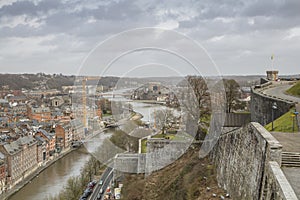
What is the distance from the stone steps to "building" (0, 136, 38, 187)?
13481 mm

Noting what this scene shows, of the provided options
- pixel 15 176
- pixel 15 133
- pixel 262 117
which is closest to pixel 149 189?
pixel 262 117

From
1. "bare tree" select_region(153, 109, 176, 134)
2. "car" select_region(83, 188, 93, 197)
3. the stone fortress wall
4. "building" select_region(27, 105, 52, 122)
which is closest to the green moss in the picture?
"bare tree" select_region(153, 109, 176, 134)

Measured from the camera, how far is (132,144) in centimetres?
1155

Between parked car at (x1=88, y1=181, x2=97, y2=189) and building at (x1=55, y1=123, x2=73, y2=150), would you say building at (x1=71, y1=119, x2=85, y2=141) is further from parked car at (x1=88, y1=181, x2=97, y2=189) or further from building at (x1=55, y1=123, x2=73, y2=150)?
parked car at (x1=88, y1=181, x2=97, y2=189)

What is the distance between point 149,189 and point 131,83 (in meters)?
3.21

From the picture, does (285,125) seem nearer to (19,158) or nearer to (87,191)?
(87,191)

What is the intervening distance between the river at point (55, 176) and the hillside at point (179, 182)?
63.5 inches

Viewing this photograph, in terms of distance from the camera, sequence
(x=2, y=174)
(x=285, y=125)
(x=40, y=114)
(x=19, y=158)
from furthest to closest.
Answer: (x=40, y=114), (x=19, y=158), (x=2, y=174), (x=285, y=125)

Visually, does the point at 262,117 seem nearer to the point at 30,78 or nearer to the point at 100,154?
the point at 100,154

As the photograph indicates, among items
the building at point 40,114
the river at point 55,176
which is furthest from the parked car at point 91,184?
the building at point 40,114

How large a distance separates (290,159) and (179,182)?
4966mm

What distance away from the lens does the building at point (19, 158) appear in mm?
15727

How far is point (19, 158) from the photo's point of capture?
16844 mm

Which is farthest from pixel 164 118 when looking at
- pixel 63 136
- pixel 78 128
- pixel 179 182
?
pixel 63 136
